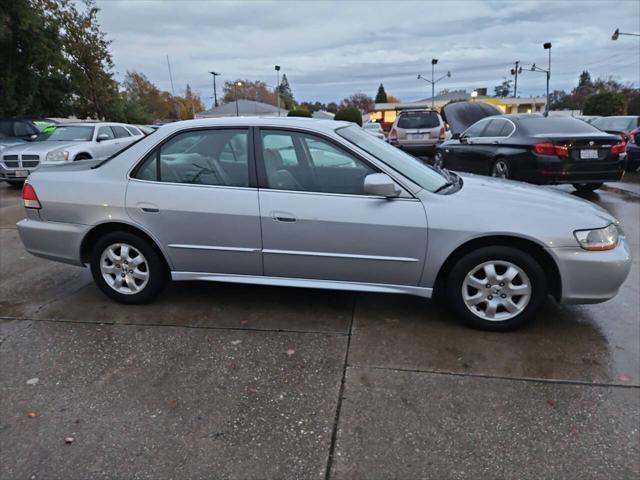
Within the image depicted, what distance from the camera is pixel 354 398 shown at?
2.77 m

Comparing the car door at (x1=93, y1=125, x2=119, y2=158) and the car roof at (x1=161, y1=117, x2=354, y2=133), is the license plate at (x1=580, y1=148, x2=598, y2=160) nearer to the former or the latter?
the car roof at (x1=161, y1=117, x2=354, y2=133)

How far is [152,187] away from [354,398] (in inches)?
90.6

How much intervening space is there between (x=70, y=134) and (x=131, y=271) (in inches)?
370

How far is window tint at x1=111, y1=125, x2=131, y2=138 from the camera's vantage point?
42.0ft

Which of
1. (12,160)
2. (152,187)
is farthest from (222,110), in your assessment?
(152,187)

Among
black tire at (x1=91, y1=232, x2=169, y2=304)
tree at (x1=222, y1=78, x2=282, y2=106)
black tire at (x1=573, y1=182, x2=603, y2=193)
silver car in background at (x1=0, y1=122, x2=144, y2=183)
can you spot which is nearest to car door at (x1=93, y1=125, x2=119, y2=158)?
silver car in background at (x1=0, y1=122, x2=144, y2=183)

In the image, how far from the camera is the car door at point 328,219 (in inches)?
135

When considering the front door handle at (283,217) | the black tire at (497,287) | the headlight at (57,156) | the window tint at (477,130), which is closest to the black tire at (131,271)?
the front door handle at (283,217)

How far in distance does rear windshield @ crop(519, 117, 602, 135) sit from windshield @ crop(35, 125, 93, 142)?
978 cm

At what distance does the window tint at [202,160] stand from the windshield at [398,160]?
81cm

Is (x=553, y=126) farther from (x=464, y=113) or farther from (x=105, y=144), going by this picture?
(x=105, y=144)

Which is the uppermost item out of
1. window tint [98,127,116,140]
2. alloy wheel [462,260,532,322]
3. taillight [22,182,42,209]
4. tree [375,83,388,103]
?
tree [375,83,388,103]

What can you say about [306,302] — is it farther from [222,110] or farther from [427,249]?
[222,110]

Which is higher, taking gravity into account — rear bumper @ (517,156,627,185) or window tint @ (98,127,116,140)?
window tint @ (98,127,116,140)
